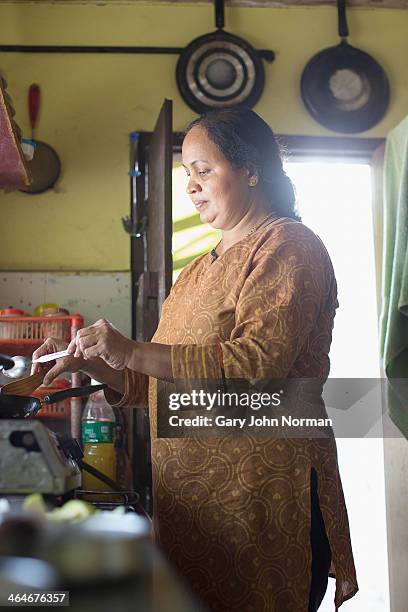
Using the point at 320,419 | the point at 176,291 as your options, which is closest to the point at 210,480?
the point at 320,419

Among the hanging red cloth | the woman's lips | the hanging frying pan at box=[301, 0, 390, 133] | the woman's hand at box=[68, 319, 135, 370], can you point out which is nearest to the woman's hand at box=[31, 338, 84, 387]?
the woman's hand at box=[68, 319, 135, 370]

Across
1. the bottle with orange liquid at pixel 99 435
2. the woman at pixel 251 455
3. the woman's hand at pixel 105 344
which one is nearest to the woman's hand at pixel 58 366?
the woman at pixel 251 455

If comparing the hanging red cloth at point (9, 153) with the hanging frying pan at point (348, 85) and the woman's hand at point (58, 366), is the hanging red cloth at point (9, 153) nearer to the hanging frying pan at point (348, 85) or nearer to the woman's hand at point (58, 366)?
the woman's hand at point (58, 366)

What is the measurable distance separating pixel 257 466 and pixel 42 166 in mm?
1925

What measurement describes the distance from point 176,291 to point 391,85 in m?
1.95

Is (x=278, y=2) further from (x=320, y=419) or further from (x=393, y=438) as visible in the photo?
(x=320, y=419)

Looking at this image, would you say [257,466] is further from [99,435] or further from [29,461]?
[99,435]

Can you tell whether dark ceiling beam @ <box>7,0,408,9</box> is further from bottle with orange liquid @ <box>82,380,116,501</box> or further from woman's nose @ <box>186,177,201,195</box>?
woman's nose @ <box>186,177,201,195</box>

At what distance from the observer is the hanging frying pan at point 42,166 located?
9.41 feet

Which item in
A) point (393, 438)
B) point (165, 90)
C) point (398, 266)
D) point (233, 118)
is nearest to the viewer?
point (233, 118)

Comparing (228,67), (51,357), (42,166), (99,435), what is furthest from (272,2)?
(51,357)

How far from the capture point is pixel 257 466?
1250 millimetres

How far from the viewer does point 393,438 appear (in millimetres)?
2768

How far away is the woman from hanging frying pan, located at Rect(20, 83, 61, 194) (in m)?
1.61
